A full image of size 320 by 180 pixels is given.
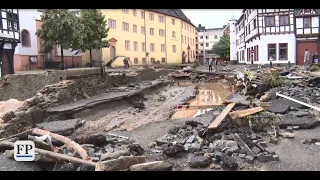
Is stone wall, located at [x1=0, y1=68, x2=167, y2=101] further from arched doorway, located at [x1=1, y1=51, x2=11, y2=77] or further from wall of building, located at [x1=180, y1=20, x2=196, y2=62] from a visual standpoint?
wall of building, located at [x1=180, y1=20, x2=196, y2=62]

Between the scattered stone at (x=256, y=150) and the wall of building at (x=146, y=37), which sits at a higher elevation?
the wall of building at (x=146, y=37)

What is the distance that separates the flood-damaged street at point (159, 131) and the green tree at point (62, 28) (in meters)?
7.62

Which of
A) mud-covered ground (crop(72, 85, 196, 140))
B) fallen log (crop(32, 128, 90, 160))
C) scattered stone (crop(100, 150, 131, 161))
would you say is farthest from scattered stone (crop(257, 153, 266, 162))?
mud-covered ground (crop(72, 85, 196, 140))

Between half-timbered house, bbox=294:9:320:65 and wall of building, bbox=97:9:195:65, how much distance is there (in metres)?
16.1

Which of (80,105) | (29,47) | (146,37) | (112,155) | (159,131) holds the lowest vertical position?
(159,131)

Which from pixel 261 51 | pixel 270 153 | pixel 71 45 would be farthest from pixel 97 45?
pixel 270 153

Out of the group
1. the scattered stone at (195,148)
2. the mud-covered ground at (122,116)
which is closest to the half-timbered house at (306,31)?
the mud-covered ground at (122,116)

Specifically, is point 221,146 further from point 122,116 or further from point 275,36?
point 275,36

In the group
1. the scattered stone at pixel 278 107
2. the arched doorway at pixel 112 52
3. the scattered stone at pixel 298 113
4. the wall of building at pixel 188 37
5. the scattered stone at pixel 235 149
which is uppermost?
the wall of building at pixel 188 37

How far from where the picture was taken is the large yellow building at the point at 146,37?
38.9 metres

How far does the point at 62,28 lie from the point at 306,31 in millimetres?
24046

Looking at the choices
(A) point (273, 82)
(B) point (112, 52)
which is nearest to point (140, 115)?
(A) point (273, 82)

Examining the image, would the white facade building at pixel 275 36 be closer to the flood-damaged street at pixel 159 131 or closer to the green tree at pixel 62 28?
the flood-damaged street at pixel 159 131

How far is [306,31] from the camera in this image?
31.8 metres
